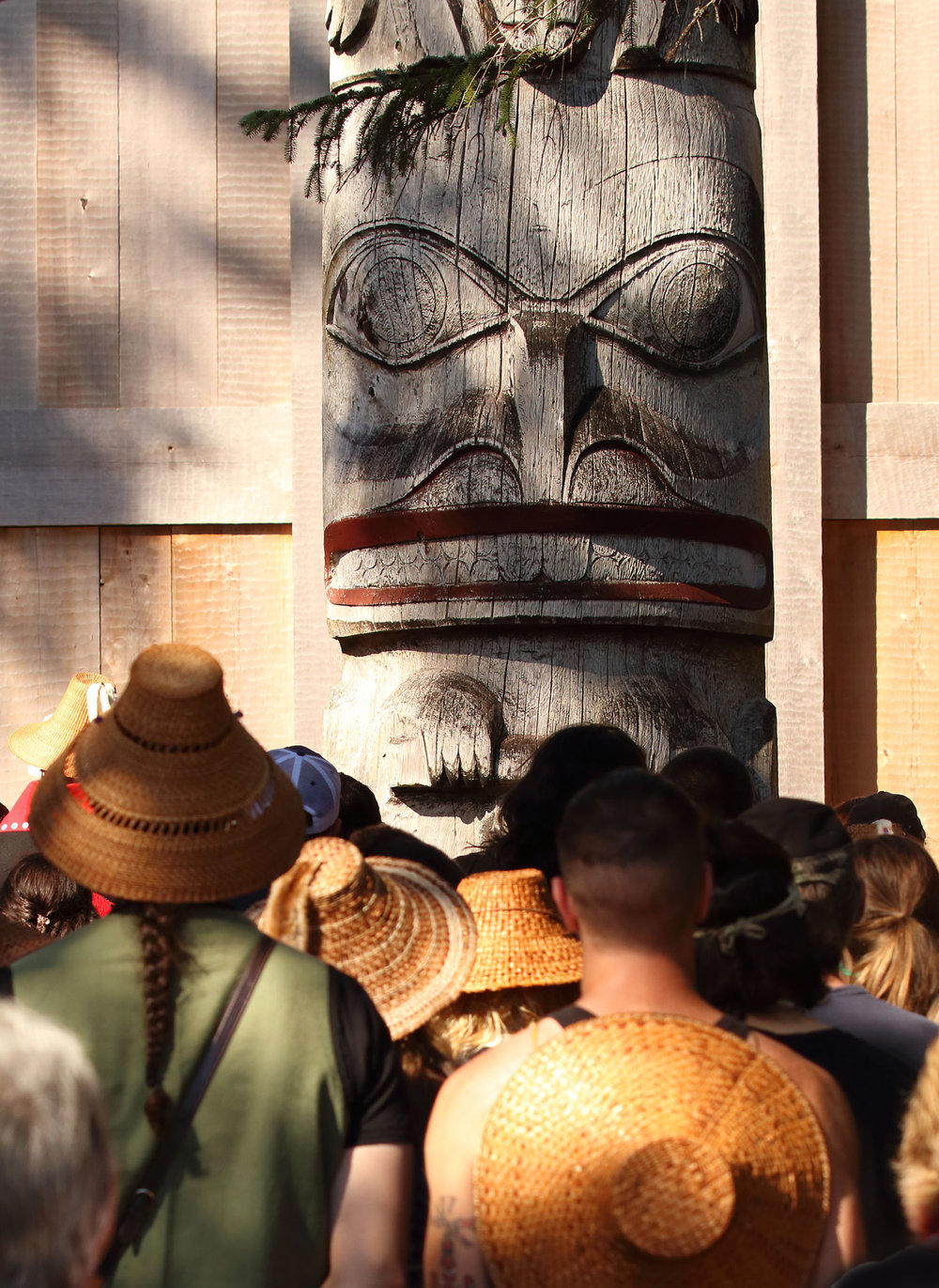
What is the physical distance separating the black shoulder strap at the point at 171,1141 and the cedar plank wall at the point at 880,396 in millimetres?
3961

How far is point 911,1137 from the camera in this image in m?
1.48

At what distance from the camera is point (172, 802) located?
188 centimetres

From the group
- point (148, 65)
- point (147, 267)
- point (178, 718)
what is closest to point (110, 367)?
point (147, 267)

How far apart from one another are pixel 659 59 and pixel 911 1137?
292 cm

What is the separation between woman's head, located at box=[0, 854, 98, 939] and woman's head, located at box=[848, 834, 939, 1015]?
5.35 ft

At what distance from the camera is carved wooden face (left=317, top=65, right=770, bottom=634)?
346 centimetres

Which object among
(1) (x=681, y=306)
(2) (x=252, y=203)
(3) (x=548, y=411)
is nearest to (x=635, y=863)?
(3) (x=548, y=411)

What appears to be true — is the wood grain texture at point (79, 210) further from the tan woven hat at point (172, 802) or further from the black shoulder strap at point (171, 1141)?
the black shoulder strap at point (171, 1141)

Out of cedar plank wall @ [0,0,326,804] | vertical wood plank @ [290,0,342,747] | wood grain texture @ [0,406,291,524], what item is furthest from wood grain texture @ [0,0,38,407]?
vertical wood plank @ [290,0,342,747]

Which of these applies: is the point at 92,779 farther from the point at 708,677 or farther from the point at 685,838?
the point at 708,677

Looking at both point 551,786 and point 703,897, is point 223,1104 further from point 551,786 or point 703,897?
point 551,786

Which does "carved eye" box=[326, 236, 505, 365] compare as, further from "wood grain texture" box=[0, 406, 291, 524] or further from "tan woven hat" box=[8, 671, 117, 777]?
"wood grain texture" box=[0, 406, 291, 524]

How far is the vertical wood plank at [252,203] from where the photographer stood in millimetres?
5496

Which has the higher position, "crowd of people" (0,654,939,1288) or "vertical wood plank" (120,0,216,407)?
"vertical wood plank" (120,0,216,407)
